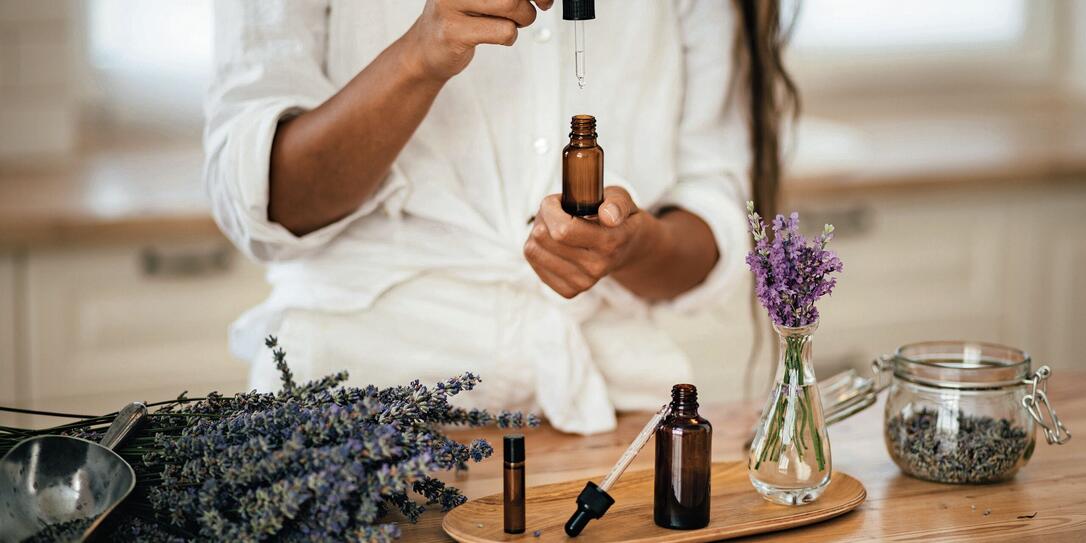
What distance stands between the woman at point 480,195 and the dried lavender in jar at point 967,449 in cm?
32

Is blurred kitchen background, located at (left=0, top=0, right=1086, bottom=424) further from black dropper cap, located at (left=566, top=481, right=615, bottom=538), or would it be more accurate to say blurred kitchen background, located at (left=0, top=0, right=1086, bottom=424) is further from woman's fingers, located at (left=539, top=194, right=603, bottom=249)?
black dropper cap, located at (left=566, top=481, right=615, bottom=538)

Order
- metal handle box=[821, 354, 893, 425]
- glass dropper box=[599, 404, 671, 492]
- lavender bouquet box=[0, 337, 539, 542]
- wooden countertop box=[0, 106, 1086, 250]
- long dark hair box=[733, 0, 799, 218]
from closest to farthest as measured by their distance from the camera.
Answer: lavender bouquet box=[0, 337, 539, 542], glass dropper box=[599, 404, 671, 492], metal handle box=[821, 354, 893, 425], long dark hair box=[733, 0, 799, 218], wooden countertop box=[0, 106, 1086, 250]

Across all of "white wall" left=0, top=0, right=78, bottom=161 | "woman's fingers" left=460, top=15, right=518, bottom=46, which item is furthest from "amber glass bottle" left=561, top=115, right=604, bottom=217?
"white wall" left=0, top=0, right=78, bottom=161

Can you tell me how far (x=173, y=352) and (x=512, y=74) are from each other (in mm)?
1212

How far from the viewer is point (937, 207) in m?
2.57

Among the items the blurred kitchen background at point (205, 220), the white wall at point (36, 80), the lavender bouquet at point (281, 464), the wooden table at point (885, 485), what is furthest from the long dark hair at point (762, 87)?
the white wall at point (36, 80)

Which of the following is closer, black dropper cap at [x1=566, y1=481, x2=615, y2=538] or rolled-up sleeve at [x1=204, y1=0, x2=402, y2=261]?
black dropper cap at [x1=566, y1=481, x2=615, y2=538]

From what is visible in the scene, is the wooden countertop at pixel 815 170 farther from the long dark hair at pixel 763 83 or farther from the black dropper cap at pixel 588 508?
the black dropper cap at pixel 588 508

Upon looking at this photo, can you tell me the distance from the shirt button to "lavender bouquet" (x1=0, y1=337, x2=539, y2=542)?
1.24ft

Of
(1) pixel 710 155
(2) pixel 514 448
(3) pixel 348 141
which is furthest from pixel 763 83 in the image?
(2) pixel 514 448

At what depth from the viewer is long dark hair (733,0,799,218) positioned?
1.34 meters

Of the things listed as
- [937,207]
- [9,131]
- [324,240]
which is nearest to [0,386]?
[9,131]

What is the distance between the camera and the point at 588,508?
91 centimetres

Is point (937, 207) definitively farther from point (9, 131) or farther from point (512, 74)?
point (9, 131)
